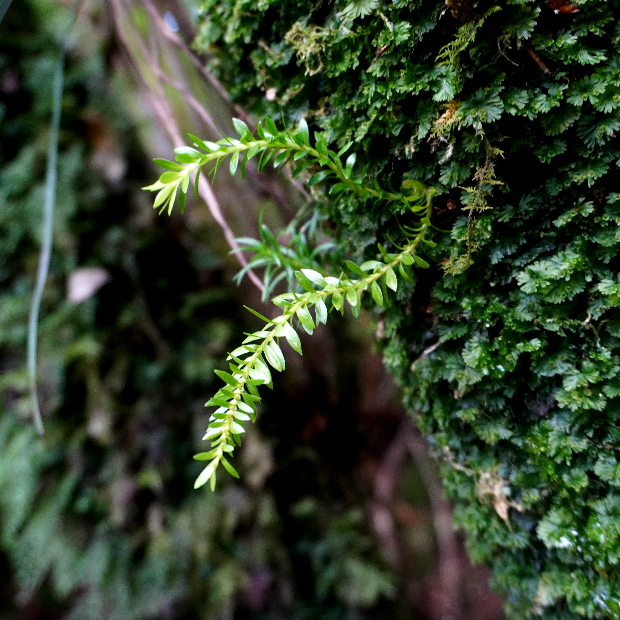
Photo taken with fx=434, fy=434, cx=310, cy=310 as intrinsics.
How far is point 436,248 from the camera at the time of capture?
2.65 feet

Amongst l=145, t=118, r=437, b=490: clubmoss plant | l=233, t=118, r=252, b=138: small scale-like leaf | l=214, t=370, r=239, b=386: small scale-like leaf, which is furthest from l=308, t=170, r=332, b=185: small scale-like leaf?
l=214, t=370, r=239, b=386: small scale-like leaf

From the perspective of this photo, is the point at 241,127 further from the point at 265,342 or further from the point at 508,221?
the point at 508,221

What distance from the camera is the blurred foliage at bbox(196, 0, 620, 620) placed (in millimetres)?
680

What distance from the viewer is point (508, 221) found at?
2.49 ft

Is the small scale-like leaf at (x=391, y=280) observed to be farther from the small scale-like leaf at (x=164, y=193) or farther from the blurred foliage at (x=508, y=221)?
the small scale-like leaf at (x=164, y=193)

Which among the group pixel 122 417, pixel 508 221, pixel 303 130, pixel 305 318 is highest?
pixel 303 130

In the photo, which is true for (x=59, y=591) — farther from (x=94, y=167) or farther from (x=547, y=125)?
(x=547, y=125)

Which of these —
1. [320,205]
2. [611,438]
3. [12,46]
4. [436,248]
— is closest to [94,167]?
[12,46]

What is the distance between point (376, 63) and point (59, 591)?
2.23 m

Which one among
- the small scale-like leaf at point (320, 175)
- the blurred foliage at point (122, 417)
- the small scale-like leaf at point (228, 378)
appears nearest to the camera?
the small scale-like leaf at point (228, 378)

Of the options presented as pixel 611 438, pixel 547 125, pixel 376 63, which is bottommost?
pixel 611 438

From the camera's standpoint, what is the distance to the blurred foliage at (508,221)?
68 centimetres

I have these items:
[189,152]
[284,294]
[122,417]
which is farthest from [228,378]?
[122,417]

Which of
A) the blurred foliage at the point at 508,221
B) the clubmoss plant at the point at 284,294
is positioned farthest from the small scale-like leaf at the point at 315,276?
the blurred foliage at the point at 508,221
